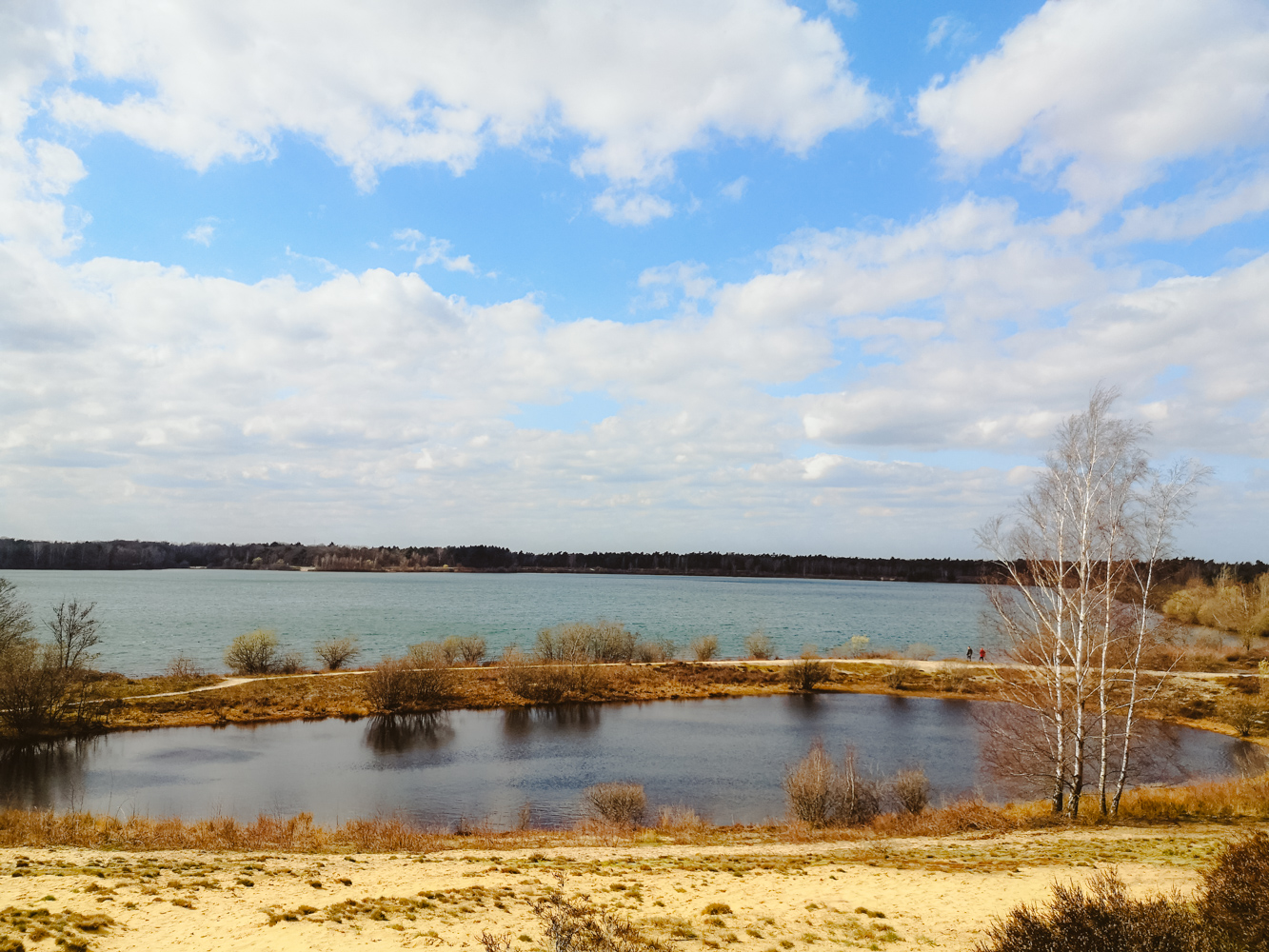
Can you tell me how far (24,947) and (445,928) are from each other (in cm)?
568

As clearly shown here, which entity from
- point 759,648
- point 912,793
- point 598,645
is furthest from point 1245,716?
point 598,645

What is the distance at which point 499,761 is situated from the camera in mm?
34438

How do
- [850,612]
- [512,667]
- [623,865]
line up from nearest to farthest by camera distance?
[623,865] < [512,667] < [850,612]

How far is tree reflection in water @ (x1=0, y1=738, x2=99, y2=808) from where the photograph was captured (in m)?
27.2

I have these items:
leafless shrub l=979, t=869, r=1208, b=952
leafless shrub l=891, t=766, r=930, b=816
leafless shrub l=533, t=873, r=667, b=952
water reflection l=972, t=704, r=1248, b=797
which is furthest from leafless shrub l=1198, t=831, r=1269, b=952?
leafless shrub l=891, t=766, r=930, b=816

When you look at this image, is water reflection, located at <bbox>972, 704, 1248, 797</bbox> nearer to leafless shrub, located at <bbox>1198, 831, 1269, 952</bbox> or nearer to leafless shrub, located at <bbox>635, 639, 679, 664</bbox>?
leafless shrub, located at <bbox>1198, 831, 1269, 952</bbox>

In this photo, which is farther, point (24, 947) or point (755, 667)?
point (755, 667)

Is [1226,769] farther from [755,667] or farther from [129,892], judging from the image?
[129,892]

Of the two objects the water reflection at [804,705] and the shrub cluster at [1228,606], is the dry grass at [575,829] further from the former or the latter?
the shrub cluster at [1228,606]

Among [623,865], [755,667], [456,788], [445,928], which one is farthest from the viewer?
[755,667]

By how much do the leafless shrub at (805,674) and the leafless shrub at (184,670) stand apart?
45.0 meters

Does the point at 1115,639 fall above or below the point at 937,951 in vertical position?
above

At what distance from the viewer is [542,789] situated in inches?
1160

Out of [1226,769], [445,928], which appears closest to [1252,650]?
[1226,769]
